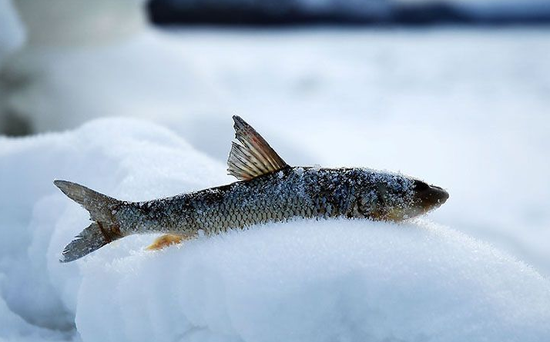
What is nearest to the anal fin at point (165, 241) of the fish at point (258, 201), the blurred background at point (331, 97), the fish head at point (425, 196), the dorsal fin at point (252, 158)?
the fish at point (258, 201)

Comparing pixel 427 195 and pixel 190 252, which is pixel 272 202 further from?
pixel 427 195

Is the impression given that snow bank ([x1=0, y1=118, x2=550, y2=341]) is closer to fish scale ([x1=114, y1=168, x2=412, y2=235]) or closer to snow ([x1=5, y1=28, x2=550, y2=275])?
fish scale ([x1=114, y1=168, x2=412, y2=235])

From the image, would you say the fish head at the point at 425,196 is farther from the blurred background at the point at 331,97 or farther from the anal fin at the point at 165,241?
the blurred background at the point at 331,97

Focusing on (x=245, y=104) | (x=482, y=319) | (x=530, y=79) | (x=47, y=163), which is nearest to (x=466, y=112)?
(x=530, y=79)

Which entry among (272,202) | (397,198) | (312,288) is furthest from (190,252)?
(397,198)

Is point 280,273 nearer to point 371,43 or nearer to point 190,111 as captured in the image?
point 190,111

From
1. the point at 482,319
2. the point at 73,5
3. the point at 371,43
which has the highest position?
the point at 371,43

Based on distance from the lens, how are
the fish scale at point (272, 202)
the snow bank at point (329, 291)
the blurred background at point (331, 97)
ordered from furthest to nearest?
the blurred background at point (331, 97) < the fish scale at point (272, 202) < the snow bank at point (329, 291)

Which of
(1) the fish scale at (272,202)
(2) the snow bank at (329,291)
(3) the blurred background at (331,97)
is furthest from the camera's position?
(3) the blurred background at (331,97)
